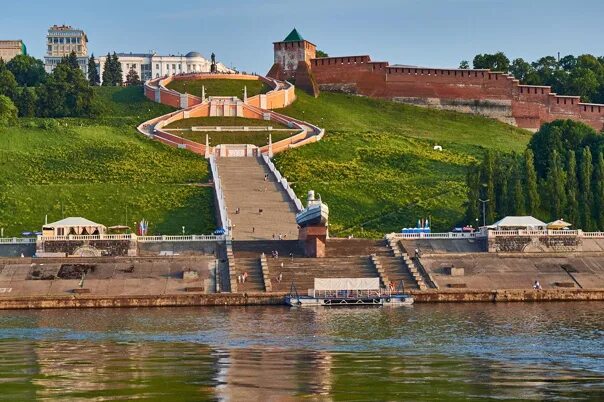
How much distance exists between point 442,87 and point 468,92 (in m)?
2.71

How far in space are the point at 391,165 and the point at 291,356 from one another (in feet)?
205

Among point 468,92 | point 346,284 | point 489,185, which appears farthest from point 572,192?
point 468,92

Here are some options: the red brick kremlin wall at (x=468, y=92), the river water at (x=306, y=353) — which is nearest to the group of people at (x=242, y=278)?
the river water at (x=306, y=353)

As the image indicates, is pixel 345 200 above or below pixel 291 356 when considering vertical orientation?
above

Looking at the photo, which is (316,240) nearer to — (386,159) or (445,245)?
(445,245)

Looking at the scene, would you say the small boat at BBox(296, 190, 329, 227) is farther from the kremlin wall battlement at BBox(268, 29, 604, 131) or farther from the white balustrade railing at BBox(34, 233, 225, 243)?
the kremlin wall battlement at BBox(268, 29, 604, 131)

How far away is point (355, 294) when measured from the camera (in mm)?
65500

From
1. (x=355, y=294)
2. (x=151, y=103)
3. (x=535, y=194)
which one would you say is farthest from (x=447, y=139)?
(x=355, y=294)

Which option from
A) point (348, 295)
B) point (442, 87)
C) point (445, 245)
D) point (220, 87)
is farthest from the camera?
point (442, 87)

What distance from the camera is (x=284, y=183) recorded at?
94.4 metres

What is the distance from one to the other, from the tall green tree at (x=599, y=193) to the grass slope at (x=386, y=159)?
9.83 metres

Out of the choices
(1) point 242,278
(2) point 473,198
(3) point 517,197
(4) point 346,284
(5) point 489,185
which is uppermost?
(5) point 489,185

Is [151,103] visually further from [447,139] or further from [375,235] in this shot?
[375,235]

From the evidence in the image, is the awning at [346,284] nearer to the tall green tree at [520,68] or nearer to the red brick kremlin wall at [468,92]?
the red brick kremlin wall at [468,92]
